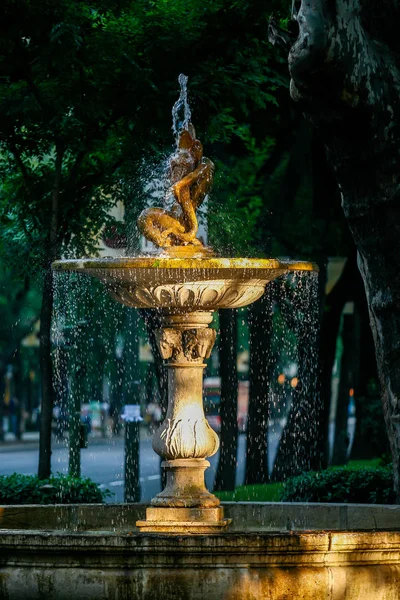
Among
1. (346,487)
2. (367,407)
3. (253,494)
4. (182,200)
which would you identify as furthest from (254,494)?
(182,200)

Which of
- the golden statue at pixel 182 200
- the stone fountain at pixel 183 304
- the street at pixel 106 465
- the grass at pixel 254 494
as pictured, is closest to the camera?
the stone fountain at pixel 183 304

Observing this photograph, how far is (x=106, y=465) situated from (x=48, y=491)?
2084 cm

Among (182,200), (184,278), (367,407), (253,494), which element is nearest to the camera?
(184,278)

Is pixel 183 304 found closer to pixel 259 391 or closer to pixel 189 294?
pixel 189 294

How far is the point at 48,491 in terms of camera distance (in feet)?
51.3

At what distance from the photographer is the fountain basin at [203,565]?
9.41 meters

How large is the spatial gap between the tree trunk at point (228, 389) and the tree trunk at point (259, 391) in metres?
0.37

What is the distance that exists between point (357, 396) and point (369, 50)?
17.7 meters

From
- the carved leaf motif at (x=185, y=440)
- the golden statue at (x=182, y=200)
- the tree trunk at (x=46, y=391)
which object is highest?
the golden statue at (x=182, y=200)

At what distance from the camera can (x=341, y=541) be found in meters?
9.48

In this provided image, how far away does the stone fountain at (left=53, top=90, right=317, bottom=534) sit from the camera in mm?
11469

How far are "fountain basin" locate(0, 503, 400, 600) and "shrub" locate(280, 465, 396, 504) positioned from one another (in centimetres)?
584

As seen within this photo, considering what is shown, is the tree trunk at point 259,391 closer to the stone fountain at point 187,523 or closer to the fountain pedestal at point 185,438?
the stone fountain at point 187,523

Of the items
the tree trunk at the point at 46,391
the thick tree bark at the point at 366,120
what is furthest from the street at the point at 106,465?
the thick tree bark at the point at 366,120
